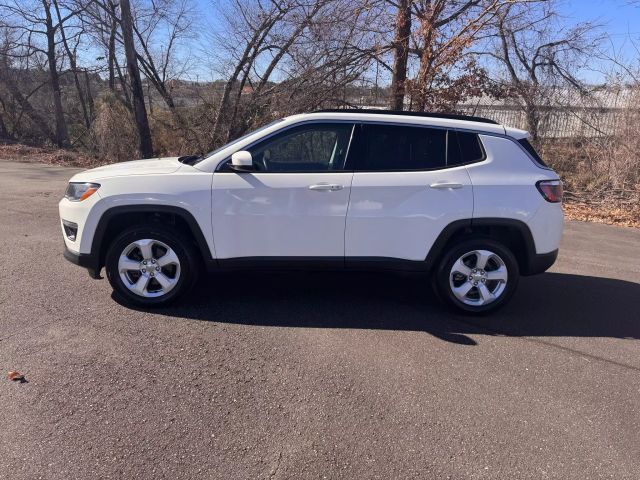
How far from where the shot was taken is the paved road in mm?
Result: 2803

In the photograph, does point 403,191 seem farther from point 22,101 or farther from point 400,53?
point 22,101

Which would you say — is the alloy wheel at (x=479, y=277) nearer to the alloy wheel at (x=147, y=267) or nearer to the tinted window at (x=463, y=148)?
the tinted window at (x=463, y=148)

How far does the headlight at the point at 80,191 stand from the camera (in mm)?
4530

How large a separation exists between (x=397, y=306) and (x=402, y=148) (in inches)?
58.1

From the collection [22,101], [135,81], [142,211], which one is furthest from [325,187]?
[22,101]

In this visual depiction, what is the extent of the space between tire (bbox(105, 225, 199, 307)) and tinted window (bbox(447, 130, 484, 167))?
2450 mm

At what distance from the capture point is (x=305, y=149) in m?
4.75

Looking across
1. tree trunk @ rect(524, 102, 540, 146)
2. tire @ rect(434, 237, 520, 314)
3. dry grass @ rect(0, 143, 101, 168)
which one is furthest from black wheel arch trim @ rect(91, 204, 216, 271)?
dry grass @ rect(0, 143, 101, 168)

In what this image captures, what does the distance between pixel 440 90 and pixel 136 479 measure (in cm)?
1059

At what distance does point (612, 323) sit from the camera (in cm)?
482

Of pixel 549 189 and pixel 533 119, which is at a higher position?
pixel 533 119

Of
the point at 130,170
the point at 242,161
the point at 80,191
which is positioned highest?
the point at 242,161

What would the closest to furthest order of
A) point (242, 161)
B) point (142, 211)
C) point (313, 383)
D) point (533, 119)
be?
point (313, 383) < point (242, 161) < point (142, 211) < point (533, 119)

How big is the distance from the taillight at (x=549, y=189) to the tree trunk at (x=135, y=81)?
13.3 metres
